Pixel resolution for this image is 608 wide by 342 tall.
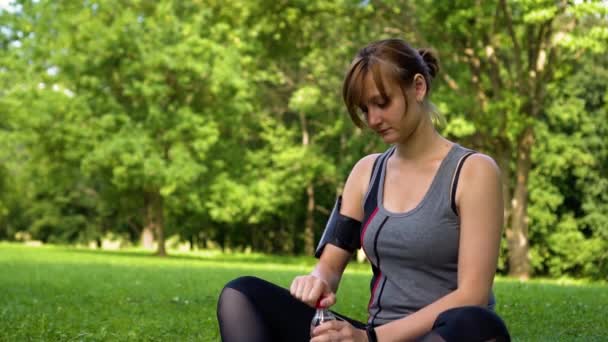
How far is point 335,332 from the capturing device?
3486 mm

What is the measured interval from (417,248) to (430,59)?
785mm

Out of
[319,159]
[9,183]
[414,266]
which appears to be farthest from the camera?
[9,183]

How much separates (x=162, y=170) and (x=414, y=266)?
2996 centimetres

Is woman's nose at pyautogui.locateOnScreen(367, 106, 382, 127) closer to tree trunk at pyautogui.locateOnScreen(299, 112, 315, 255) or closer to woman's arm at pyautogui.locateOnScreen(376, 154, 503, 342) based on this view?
woman's arm at pyautogui.locateOnScreen(376, 154, 503, 342)

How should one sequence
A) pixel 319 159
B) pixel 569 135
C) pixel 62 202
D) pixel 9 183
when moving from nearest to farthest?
1. pixel 569 135
2. pixel 319 159
3. pixel 9 183
4. pixel 62 202

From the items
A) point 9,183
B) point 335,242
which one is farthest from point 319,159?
point 335,242

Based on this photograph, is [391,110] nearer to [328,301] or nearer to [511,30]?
[328,301]

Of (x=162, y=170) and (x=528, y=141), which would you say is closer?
(x=528, y=141)

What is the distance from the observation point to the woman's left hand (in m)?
3.47

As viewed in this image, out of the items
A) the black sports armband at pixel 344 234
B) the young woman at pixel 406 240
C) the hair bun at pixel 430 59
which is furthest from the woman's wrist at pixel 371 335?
the hair bun at pixel 430 59

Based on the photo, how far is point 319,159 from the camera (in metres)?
39.9

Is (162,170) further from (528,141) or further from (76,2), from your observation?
(528,141)

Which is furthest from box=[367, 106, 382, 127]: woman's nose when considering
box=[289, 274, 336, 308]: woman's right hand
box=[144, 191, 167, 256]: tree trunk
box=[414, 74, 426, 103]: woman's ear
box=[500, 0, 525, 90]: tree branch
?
box=[144, 191, 167, 256]: tree trunk

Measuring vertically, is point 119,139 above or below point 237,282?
above
